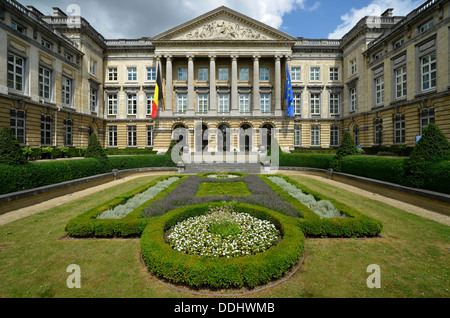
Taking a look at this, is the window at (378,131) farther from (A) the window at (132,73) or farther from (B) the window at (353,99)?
(A) the window at (132,73)

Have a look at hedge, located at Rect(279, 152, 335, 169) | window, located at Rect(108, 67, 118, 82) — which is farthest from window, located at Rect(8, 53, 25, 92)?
hedge, located at Rect(279, 152, 335, 169)

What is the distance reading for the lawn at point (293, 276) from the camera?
3.70 m

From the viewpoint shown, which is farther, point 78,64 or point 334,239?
point 78,64

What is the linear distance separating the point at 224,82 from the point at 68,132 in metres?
22.9

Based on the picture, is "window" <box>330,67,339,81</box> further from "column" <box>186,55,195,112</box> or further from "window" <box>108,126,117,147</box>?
"window" <box>108,126,117,147</box>

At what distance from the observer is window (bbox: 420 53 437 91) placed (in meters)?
19.5

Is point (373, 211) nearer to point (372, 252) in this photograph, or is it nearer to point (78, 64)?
point (372, 252)

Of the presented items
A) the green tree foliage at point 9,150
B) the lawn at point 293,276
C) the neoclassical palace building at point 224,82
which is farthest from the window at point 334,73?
the green tree foliage at point 9,150

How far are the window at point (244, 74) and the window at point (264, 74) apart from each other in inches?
85.9

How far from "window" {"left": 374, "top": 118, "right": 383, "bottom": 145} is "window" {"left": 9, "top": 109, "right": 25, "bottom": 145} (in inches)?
1595

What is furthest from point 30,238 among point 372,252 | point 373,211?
point 373,211

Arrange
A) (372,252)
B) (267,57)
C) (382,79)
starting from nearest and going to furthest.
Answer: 1. (372,252)
2. (382,79)
3. (267,57)
